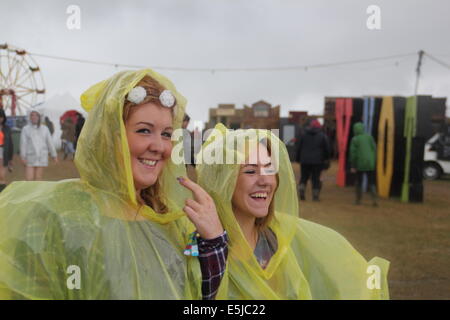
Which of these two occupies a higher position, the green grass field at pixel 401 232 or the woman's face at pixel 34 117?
the woman's face at pixel 34 117

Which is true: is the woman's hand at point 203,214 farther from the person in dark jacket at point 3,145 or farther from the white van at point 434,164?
the white van at point 434,164

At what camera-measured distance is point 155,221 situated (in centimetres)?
173

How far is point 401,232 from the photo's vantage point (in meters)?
6.59

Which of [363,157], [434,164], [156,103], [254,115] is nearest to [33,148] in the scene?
[363,157]

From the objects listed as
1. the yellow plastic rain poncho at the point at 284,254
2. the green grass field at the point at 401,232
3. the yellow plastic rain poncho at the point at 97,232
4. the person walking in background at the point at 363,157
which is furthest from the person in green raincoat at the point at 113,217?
the person walking in background at the point at 363,157

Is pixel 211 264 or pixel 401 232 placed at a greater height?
pixel 211 264

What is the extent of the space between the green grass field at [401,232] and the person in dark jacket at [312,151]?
59 cm

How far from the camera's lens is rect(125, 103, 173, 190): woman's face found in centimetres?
172

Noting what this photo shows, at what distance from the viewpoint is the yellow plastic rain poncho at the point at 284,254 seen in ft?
5.95

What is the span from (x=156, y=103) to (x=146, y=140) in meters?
0.14

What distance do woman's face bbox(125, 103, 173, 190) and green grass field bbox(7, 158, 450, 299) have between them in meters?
3.07

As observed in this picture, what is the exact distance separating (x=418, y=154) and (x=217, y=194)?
845cm

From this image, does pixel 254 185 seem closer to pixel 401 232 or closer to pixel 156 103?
pixel 156 103
